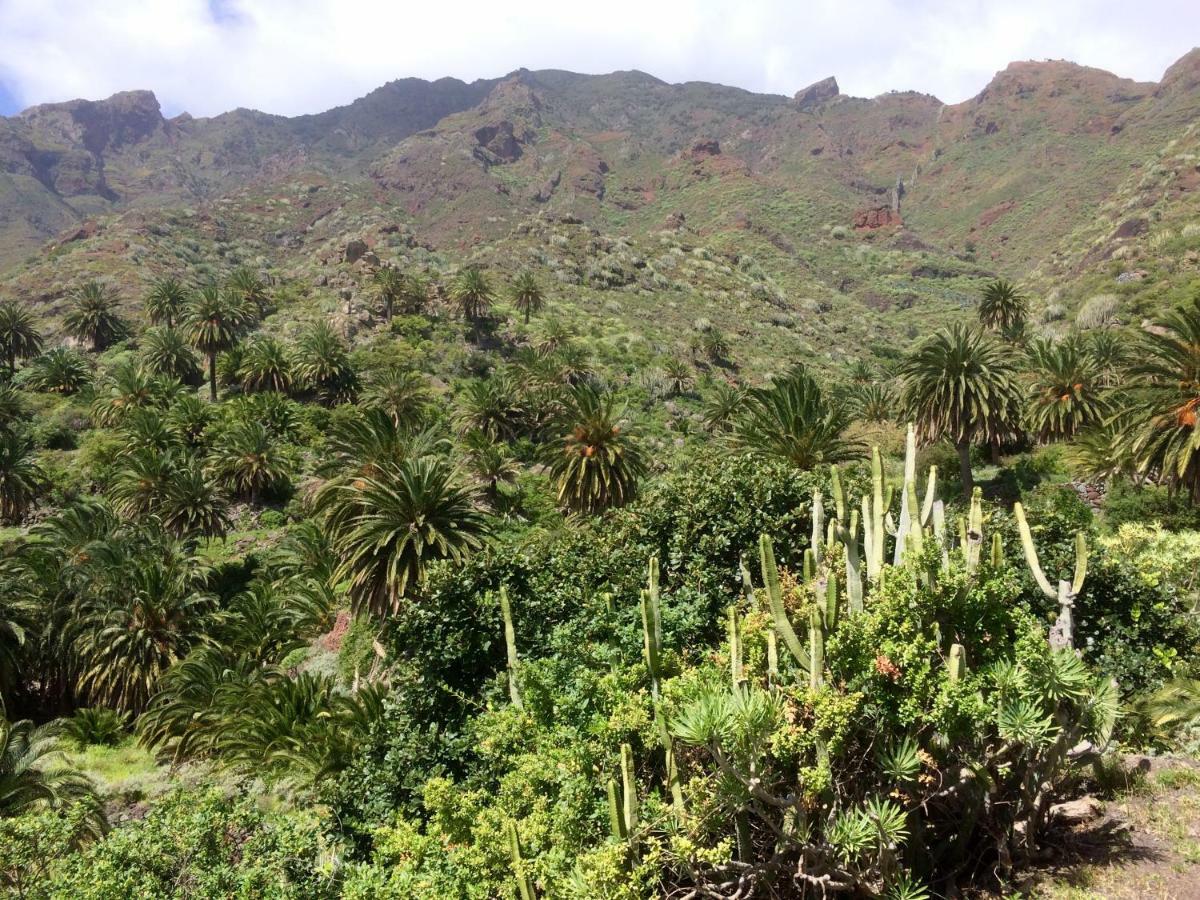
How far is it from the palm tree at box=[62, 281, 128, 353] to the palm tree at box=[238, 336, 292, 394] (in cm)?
2049

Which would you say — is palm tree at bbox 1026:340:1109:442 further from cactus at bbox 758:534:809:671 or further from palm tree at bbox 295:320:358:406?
palm tree at bbox 295:320:358:406

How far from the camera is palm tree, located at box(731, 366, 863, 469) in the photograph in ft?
66.4

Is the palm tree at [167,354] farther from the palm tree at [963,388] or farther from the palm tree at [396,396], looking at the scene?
the palm tree at [963,388]

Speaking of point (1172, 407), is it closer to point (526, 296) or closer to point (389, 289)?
point (526, 296)

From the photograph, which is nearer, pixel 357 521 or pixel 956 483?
pixel 357 521

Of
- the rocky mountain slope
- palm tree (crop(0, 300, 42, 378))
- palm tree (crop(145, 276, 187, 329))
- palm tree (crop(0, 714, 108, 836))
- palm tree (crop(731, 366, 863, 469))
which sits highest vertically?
the rocky mountain slope

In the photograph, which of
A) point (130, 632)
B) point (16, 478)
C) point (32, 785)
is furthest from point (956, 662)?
point (16, 478)

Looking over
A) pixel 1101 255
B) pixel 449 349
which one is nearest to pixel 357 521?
pixel 449 349

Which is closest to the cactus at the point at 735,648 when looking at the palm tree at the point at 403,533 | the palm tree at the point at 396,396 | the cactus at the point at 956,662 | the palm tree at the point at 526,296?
the cactus at the point at 956,662

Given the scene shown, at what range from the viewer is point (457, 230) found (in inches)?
5748

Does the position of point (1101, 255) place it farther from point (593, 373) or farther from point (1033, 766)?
point (1033, 766)

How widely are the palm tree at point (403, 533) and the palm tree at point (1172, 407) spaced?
812 inches

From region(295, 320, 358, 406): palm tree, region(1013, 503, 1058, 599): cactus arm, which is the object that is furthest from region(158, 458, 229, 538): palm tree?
region(1013, 503, 1058, 599): cactus arm

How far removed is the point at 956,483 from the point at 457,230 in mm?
133309
